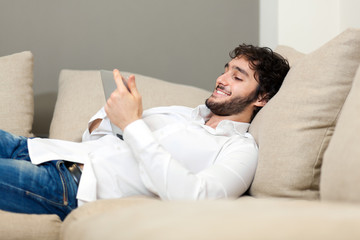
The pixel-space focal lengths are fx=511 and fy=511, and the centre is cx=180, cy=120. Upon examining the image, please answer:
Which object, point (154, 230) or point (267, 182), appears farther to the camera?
point (267, 182)

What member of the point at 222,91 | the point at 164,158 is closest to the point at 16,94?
the point at 222,91

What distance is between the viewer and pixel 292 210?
696 millimetres

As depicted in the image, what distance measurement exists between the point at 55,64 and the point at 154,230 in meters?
2.09

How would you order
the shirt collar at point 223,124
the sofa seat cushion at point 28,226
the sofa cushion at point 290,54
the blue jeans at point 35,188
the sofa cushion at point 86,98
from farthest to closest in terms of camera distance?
the sofa cushion at point 86,98
the sofa cushion at point 290,54
the shirt collar at point 223,124
the blue jeans at point 35,188
the sofa seat cushion at point 28,226

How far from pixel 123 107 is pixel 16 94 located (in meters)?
0.76

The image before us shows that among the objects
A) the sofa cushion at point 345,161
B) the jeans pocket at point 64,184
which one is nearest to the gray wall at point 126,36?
the jeans pocket at point 64,184

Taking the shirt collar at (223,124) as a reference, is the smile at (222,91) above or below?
above

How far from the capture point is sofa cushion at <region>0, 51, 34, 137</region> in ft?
6.61

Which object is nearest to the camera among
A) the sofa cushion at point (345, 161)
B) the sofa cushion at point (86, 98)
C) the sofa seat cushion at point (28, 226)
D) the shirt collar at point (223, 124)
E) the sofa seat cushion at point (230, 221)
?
the sofa seat cushion at point (230, 221)

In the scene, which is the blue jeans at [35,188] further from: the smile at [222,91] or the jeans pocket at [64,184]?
the smile at [222,91]

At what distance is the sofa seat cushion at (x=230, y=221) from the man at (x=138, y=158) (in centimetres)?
56

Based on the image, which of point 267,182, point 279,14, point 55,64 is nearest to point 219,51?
point 279,14

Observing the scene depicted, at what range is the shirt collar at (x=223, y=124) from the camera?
1688 millimetres

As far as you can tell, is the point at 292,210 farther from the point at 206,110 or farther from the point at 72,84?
the point at 72,84
